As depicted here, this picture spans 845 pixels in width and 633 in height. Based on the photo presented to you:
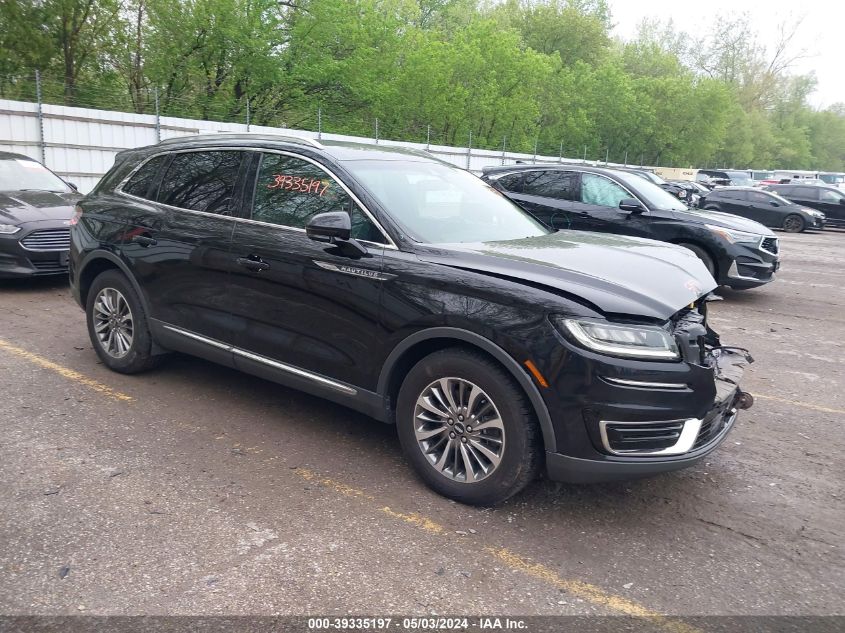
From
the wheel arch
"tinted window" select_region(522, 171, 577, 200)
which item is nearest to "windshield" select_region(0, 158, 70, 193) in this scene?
"tinted window" select_region(522, 171, 577, 200)

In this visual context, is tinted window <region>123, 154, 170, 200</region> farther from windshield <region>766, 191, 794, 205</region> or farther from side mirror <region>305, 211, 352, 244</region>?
windshield <region>766, 191, 794, 205</region>

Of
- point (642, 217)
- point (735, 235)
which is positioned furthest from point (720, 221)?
point (642, 217)

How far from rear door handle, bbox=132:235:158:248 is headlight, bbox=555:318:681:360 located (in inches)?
125

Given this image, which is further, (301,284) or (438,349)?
(301,284)

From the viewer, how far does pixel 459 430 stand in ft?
11.4

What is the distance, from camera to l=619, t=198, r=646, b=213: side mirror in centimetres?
913

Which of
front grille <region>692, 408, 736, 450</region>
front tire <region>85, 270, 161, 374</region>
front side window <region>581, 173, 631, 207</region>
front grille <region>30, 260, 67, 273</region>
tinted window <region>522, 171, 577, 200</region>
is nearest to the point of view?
front grille <region>692, 408, 736, 450</region>

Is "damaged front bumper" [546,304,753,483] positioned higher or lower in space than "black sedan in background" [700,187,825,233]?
lower

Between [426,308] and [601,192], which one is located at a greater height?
[601,192]

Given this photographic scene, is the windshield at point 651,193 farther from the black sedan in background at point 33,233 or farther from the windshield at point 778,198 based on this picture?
the windshield at point 778,198

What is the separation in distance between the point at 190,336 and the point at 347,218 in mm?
1730

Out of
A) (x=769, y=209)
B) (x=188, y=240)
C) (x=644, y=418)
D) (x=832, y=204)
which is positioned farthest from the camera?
(x=832, y=204)

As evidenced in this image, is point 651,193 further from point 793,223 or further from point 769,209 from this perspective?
point 793,223

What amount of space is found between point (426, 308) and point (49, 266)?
6417 mm
